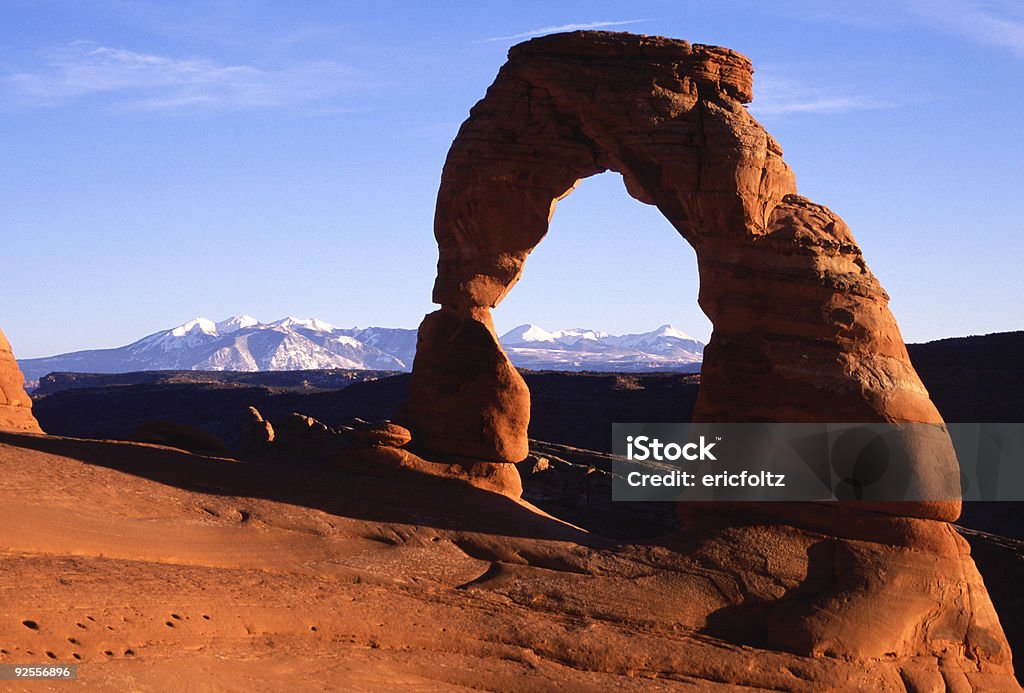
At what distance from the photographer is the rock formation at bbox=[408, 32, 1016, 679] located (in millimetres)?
15633

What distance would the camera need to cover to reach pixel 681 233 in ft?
59.2

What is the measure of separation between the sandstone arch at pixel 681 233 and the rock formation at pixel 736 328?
27 millimetres

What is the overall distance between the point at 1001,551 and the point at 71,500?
822 inches

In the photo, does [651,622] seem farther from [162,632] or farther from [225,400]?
[225,400]

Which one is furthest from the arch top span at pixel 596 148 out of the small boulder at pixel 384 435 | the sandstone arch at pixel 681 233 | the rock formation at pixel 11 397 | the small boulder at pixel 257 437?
the rock formation at pixel 11 397

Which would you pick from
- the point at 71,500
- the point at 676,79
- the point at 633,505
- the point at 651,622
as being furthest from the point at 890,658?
the point at 633,505

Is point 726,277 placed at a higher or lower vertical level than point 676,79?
lower

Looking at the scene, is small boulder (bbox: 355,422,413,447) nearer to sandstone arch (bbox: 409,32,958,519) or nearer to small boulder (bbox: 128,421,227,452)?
sandstone arch (bbox: 409,32,958,519)

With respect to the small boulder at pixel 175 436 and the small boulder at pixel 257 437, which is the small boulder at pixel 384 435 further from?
the small boulder at pixel 175 436

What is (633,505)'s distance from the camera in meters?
30.5

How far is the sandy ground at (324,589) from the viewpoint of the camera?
436 inches

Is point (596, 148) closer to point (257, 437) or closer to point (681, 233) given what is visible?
point (681, 233)

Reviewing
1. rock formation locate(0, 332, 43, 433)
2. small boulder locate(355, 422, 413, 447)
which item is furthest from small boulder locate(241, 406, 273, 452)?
rock formation locate(0, 332, 43, 433)

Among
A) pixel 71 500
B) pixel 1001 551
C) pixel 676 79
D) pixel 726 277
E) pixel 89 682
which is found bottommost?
pixel 1001 551
